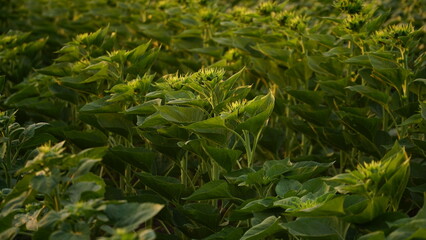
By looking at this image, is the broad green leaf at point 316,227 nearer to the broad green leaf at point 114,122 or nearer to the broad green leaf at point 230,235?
the broad green leaf at point 230,235

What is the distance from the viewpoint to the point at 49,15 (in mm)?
5426

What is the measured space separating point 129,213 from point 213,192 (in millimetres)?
624

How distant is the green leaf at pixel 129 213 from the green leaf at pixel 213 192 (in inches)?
22.4

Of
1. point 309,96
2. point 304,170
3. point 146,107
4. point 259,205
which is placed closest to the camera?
point 259,205

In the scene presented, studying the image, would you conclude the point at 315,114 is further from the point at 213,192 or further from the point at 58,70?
the point at 58,70

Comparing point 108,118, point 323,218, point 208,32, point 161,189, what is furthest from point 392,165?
point 208,32

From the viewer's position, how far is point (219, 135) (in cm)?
252

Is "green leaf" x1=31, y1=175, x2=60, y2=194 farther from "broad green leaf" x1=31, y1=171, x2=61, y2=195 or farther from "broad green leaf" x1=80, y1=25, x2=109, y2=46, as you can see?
"broad green leaf" x1=80, y1=25, x2=109, y2=46

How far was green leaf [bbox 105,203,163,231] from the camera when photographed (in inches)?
67.9

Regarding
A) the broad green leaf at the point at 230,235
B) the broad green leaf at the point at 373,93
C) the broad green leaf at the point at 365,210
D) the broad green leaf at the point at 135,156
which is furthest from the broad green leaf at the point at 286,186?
the broad green leaf at the point at 373,93

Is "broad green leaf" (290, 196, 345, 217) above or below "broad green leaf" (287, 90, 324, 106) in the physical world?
above

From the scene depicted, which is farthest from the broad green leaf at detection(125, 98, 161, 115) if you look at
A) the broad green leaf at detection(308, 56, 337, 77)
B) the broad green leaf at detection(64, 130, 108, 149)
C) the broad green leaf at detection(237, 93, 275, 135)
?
the broad green leaf at detection(308, 56, 337, 77)

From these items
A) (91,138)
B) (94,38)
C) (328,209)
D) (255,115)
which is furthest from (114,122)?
(328,209)

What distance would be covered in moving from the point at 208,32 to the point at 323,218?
2386 mm
